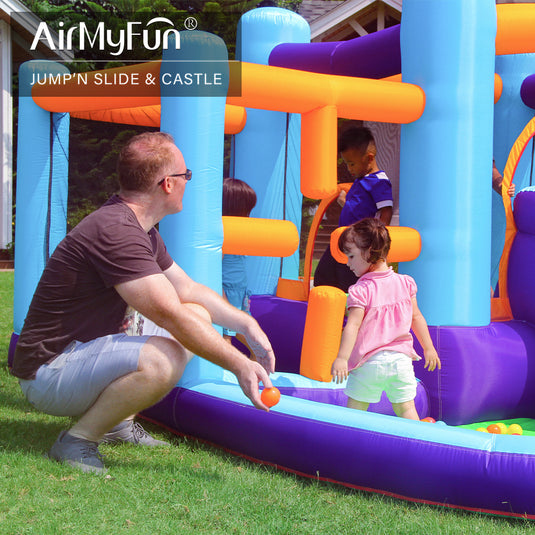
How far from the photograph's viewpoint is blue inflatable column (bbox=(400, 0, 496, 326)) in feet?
12.2

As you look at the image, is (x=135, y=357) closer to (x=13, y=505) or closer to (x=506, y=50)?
(x=13, y=505)

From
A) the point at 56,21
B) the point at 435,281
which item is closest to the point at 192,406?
the point at 435,281

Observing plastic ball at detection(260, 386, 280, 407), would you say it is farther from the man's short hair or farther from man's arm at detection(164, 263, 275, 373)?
the man's short hair

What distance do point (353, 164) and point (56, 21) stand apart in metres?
14.3

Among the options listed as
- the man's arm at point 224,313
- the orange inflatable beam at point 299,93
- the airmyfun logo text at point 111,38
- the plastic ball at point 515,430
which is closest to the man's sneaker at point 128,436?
the man's arm at point 224,313

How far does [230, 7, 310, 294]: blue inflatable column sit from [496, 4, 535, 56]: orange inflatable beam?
1.68 m

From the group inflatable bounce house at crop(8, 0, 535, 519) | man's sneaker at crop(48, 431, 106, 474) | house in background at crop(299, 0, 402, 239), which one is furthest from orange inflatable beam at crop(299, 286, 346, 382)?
house in background at crop(299, 0, 402, 239)

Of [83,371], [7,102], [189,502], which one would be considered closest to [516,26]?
[83,371]

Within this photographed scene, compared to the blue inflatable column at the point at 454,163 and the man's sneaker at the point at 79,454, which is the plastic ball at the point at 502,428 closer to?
the blue inflatable column at the point at 454,163

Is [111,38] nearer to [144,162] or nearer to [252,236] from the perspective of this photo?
[252,236]

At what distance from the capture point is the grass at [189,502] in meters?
2.26

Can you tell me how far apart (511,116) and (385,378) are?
8.17ft

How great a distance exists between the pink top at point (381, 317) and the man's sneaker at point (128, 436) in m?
0.91

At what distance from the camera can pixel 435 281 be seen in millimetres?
3717
